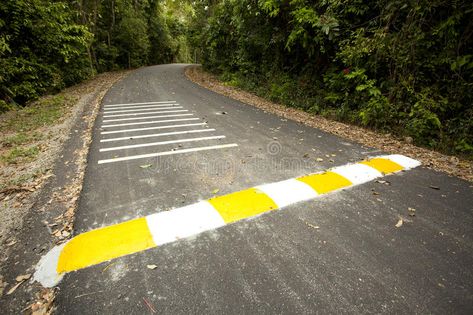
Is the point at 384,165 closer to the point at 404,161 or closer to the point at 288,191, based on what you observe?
the point at 404,161

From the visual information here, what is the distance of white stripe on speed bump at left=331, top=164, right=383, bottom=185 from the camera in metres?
3.09

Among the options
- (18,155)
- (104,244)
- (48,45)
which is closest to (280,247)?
(104,244)

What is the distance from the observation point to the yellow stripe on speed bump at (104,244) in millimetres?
1913

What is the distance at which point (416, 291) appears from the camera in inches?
65.3

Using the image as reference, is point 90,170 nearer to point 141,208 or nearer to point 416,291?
point 141,208

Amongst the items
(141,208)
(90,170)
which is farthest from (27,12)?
(141,208)

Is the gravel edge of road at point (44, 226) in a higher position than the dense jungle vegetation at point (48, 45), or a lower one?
lower

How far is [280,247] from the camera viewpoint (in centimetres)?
204

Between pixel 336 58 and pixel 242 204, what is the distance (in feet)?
17.6

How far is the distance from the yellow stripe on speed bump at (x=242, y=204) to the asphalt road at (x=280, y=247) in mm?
110

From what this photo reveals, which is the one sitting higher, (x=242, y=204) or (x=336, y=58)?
(x=336, y=58)

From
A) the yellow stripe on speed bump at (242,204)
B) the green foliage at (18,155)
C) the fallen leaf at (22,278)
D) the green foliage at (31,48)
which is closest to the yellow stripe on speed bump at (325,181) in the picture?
the yellow stripe on speed bump at (242,204)

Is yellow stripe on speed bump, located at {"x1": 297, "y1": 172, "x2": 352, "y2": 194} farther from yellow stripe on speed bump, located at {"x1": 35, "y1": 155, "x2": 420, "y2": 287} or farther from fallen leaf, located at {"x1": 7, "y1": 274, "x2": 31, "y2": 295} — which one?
fallen leaf, located at {"x1": 7, "y1": 274, "x2": 31, "y2": 295}

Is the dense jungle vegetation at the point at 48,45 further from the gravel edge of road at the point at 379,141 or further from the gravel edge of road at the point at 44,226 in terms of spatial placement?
the gravel edge of road at the point at 379,141
